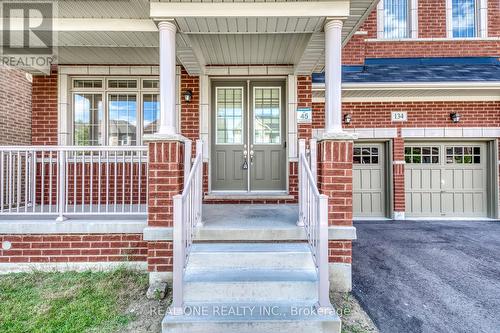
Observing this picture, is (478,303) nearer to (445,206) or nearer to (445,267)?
(445,267)

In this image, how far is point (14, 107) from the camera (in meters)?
5.82

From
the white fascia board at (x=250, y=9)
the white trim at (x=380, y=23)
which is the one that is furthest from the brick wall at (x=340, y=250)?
the white trim at (x=380, y=23)

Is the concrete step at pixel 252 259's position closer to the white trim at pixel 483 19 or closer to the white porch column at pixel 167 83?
the white porch column at pixel 167 83

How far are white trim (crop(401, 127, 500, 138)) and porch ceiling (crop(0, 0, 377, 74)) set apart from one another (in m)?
3.09

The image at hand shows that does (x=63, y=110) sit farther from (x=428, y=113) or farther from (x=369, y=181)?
(x=428, y=113)

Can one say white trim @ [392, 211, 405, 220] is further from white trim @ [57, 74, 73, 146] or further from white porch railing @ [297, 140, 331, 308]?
white trim @ [57, 74, 73, 146]

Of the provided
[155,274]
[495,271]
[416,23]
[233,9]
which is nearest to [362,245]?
[495,271]

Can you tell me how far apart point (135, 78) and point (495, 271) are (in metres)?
6.09

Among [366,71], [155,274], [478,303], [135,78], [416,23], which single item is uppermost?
[416,23]

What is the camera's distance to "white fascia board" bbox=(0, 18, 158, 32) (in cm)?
351

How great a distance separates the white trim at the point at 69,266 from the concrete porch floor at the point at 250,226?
960 mm

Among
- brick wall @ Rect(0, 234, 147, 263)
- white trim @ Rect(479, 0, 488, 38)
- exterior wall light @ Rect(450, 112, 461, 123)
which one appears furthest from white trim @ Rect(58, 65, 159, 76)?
white trim @ Rect(479, 0, 488, 38)

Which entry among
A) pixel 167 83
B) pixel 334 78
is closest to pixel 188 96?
pixel 167 83

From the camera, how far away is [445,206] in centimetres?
656
